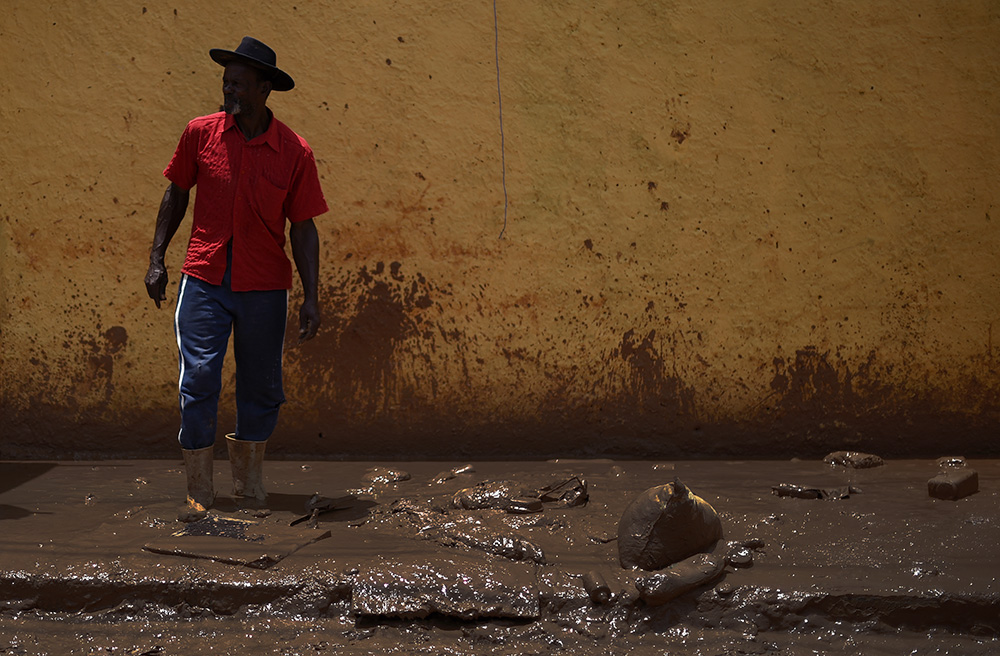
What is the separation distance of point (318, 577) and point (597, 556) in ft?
2.90

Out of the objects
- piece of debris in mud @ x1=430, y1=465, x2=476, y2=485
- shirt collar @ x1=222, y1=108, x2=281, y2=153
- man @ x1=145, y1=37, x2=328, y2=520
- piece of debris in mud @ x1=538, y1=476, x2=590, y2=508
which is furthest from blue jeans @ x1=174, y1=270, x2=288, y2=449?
piece of debris in mud @ x1=538, y1=476, x2=590, y2=508

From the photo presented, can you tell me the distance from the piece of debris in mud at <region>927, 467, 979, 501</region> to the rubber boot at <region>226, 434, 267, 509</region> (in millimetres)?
2572

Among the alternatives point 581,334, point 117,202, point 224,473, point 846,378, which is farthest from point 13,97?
point 846,378

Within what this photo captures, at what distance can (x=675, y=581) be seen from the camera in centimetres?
267

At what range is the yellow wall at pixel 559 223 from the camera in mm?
4230

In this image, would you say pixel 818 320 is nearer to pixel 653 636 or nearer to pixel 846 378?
pixel 846 378

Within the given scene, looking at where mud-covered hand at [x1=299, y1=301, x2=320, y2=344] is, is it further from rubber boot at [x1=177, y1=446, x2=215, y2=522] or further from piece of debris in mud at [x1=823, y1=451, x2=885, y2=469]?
piece of debris in mud at [x1=823, y1=451, x2=885, y2=469]

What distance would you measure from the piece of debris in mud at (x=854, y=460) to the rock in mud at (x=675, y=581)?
1.66 meters

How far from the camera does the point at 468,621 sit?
8.73 ft

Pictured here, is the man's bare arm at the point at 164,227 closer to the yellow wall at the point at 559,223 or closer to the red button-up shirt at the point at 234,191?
the red button-up shirt at the point at 234,191

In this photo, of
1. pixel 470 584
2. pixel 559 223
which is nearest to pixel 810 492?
pixel 470 584

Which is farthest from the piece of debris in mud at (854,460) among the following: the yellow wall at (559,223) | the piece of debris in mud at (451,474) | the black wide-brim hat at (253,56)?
the black wide-brim hat at (253,56)

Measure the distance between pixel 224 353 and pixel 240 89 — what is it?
954mm

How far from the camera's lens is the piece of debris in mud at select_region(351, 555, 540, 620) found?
8.72 ft
